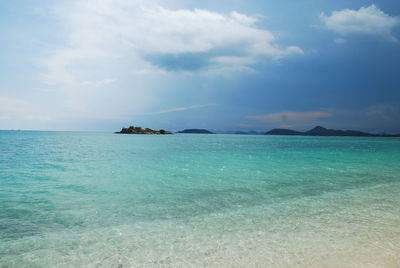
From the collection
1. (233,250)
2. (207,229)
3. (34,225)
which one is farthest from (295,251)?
(34,225)

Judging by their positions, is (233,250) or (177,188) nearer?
(233,250)

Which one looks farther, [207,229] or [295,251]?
[207,229]

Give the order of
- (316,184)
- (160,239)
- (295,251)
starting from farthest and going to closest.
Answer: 1. (316,184)
2. (160,239)
3. (295,251)

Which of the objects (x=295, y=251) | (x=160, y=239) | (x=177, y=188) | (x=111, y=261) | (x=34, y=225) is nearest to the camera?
(x=111, y=261)

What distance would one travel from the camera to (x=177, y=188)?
50.3 ft

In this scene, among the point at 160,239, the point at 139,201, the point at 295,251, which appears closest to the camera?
the point at 295,251

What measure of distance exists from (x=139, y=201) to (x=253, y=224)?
6.23 metres

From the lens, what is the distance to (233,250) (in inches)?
255

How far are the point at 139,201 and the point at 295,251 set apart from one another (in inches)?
321

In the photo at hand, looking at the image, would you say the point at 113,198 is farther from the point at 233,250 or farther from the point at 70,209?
the point at 233,250

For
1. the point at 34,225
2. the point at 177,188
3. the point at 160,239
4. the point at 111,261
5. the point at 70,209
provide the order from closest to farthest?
1. the point at 111,261
2. the point at 160,239
3. the point at 34,225
4. the point at 70,209
5. the point at 177,188

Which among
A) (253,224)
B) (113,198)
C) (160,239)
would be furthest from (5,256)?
(253,224)

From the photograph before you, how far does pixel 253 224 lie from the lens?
336 inches

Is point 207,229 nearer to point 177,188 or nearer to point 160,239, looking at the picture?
point 160,239
